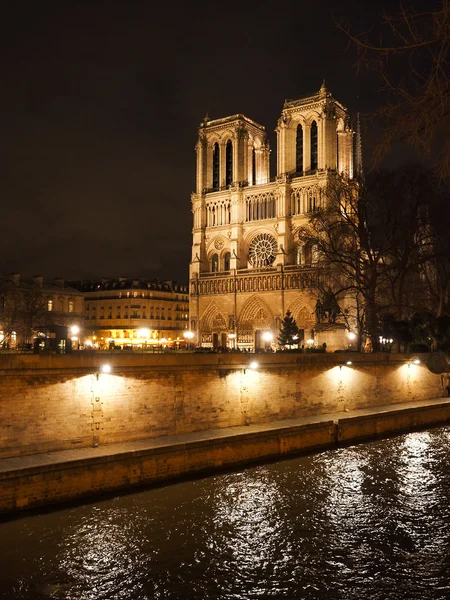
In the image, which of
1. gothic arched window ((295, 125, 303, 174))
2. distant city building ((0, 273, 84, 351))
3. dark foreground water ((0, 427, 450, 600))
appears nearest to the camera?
dark foreground water ((0, 427, 450, 600))

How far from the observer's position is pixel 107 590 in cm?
1084

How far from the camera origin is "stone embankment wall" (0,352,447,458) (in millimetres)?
17094

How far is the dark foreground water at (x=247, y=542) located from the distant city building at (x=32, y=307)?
31640 mm

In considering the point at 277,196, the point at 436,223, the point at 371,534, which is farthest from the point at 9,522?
the point at 277,196

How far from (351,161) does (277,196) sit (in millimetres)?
8752

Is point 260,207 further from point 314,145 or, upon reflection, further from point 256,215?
point 314,145

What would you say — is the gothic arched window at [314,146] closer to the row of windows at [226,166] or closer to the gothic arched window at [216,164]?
the row of windows at [226,166]

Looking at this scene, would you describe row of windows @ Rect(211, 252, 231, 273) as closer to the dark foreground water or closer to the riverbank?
the riverbank

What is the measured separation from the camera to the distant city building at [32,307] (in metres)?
48.4

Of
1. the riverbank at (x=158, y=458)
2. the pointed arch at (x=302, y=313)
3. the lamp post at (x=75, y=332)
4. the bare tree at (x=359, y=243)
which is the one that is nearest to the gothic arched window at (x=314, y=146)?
the pointed arch at (x=302, y=313)

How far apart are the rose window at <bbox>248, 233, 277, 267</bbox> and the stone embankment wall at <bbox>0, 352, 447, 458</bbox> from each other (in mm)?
37408

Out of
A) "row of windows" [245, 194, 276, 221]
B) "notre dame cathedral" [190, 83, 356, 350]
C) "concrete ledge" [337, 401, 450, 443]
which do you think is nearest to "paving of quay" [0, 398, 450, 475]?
"concrete ledge" [337, 401, 450, 443]

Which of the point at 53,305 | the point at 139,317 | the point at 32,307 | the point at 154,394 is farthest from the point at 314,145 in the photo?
the point at 154,394

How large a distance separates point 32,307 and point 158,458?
1382 inches
